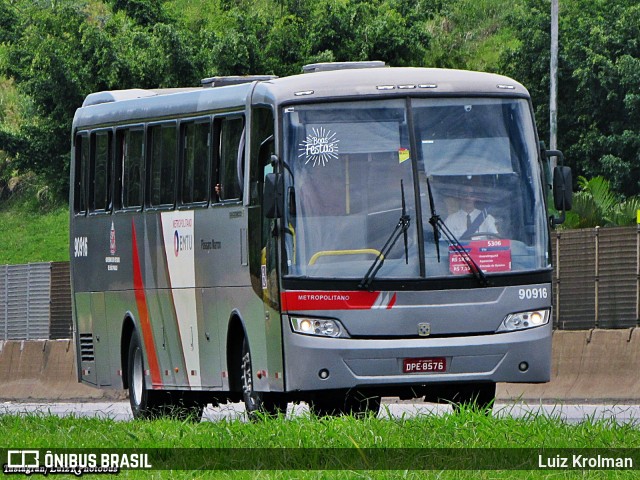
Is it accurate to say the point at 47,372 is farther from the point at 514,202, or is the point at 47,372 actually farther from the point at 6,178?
the point at 6,178

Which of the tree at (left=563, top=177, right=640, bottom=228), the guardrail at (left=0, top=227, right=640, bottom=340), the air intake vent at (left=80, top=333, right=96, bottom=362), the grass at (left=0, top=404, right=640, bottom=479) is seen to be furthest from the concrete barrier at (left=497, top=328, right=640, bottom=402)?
the tree at (left=563, top=177, right=640, bottom=228)

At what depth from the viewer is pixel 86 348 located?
2109 centimetres

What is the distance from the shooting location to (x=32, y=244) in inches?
2618

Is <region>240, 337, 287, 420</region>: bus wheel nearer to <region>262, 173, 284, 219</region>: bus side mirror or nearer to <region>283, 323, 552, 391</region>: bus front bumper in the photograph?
<region>283, 323, 552, 391</region>: bus front bumper

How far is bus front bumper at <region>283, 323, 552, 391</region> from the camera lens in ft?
47.6

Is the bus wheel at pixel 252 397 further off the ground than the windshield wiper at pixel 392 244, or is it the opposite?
the windshield wiper at pixel 392 244

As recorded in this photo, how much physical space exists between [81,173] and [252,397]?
612 cm

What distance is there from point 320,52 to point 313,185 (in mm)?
36074

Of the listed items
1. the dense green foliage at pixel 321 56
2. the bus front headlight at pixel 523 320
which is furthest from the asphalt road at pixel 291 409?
the dense green foliage at pixel 321 56

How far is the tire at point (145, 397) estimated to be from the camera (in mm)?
19188

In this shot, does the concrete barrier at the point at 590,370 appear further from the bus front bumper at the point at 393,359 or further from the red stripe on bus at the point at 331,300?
the red stripe on bus at the point at 331,300

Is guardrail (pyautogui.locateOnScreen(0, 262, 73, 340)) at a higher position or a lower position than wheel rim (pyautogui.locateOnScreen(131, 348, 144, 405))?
lower

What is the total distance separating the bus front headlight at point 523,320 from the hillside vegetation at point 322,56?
30030mm

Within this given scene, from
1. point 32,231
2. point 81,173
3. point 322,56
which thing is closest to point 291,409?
point 81,173
